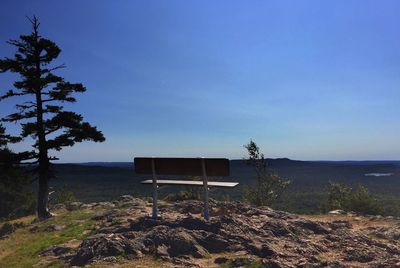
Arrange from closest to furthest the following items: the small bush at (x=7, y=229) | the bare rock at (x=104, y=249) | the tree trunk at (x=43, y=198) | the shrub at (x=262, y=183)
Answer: the bare rock at (x=104, y=249) → the small bush at (x=7, y=229) → the tree trunk at (x=43, y=198) → the shrub at (x=262, y=183)

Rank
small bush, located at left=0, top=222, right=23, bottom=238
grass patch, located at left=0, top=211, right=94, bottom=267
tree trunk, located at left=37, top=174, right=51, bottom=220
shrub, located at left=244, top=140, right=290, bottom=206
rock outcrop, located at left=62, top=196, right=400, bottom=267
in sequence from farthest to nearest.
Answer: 1. shrub, located at left=244, top=140, right=290, bottom=206
2. tree trunk, located at left=37, top=174, right=51, bottom=220
3. small bush, located at left=0, top=222, right=23, bottom=238
4. grass patch, located at left=0, top=211, right=94, bottom=267
5. rock outcrop, located at left=62, top=196, right=400, bottom=267

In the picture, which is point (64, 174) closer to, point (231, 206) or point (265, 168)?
point (265, 168)

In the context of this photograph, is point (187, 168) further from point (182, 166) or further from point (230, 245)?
point (230, 245)

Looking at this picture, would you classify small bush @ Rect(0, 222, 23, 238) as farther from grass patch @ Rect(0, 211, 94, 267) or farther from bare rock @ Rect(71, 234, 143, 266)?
bare rock @ Rect(71, 234, 143, 266)

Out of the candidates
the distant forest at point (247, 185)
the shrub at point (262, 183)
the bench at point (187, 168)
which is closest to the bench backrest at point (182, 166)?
the bench at point (187, 168)

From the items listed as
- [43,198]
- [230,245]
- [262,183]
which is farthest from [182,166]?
[262,183]

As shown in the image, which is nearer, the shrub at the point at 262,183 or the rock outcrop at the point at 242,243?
the rock outcrop at the point at 242,243

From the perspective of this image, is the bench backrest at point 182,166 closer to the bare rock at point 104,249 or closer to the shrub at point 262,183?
the bare rock at point 104,249

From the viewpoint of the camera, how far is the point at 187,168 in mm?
12703

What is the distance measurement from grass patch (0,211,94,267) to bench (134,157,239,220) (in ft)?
9.13

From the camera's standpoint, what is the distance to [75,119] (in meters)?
20.6

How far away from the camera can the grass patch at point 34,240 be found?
1102 centimetres

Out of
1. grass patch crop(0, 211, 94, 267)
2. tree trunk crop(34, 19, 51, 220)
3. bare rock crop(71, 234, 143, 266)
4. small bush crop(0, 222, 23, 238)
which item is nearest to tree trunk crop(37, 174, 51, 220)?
tree trunk crop(34, 19, 51, 220)

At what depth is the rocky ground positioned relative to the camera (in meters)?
9.38
